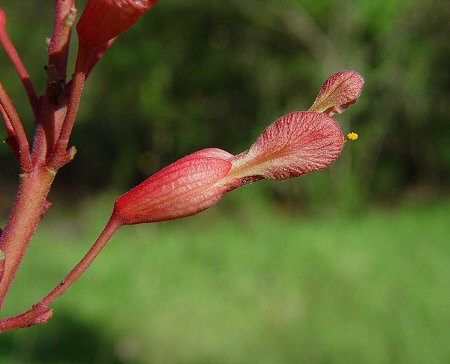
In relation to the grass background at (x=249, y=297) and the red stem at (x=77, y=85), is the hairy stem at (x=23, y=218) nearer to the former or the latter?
the red stem at (x=77, y=85)

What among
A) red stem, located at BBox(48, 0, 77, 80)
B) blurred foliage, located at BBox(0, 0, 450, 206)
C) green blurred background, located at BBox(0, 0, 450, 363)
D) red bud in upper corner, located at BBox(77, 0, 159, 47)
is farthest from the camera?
blurred foliage, located at BBox(0, 0, 450, 206)

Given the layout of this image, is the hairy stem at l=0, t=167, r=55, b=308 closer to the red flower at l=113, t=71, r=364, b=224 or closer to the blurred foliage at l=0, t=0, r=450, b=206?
the red flower at l=113, t=71, r=364, b=224

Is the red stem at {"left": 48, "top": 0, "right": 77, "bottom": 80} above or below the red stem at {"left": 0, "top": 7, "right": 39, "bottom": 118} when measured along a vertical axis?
above

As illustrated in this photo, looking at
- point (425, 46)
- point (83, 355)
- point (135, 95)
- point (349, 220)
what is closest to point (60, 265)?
point (83, 355)

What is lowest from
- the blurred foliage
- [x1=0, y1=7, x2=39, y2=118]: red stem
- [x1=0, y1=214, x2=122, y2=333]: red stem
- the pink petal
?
the blurred foliage

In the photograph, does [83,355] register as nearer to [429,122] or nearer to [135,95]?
[135,95]

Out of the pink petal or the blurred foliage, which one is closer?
the pink petal

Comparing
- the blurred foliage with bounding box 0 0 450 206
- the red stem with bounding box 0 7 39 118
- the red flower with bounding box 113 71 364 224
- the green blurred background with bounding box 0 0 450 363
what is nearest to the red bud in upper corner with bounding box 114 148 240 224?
the red flower with bounding box 113 71 364 224
